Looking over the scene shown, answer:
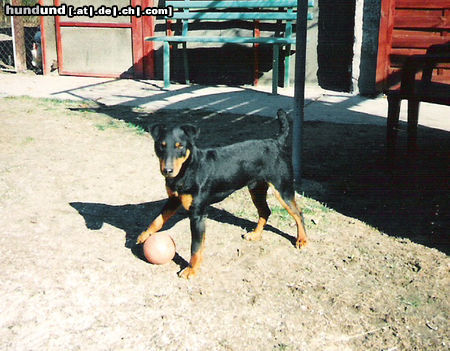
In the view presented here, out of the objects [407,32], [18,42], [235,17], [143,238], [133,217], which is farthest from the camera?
[18,42]

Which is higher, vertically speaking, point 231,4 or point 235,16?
point 231,4

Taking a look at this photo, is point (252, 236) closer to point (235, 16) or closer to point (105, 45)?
point (235, 16)

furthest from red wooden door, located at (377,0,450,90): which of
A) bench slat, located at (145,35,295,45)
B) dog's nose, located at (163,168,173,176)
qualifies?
dog's nose, located at (163,168,173,176)

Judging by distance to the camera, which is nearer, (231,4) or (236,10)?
(231,4)

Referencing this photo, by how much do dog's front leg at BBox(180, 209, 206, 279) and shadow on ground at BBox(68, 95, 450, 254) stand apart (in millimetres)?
1719

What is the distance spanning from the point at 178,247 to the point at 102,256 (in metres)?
0.58

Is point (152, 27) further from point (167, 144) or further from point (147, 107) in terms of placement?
point (167, 144)

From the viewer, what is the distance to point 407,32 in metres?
9.21

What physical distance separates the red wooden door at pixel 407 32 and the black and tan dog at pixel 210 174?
624 cm

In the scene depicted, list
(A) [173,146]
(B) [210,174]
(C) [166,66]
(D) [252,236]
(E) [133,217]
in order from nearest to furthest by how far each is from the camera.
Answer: (A) [173,146], (B) [210,174], (D) [252,236], (E) [133,217], (C) [166,66]

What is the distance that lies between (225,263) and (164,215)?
1.85 feet

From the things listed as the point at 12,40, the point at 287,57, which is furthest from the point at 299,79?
the point at 12,40

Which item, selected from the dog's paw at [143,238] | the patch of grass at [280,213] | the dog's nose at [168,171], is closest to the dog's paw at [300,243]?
the patch of grass at [280,213]

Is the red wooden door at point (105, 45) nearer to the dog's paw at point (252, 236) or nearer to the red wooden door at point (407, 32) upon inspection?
the red wooden door at point (407, 32)
